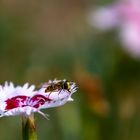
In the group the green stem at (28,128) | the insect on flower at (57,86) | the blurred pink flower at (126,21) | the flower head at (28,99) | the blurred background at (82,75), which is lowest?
the blurred background at (82,75)

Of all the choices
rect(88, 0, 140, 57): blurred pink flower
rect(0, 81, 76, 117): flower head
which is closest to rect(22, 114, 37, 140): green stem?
rect(0, 81, 76, 117): flower head

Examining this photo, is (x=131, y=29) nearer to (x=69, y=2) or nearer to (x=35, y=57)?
(x=35, y=57)

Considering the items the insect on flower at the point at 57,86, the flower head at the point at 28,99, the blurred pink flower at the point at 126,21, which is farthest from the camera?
the blurred pink flower at the point at 126,21

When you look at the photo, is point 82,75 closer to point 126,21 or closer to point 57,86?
point 126,21

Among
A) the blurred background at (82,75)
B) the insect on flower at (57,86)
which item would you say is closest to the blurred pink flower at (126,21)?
the blurred background at (82,75)

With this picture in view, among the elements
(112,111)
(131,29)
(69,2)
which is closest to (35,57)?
(131,29)

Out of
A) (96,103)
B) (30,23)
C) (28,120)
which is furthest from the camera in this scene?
(30,23)

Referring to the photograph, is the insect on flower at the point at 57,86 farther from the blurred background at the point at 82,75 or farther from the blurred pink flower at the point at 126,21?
the blurred pink flower at the point at 126,21
